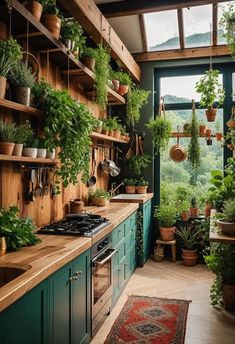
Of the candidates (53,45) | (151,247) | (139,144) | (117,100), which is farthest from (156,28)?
(151,247)

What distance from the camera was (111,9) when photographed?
169 inches

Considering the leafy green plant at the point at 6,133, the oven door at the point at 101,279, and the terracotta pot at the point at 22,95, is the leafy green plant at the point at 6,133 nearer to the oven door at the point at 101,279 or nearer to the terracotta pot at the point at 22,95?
the terracotta pot at the point at 22,95

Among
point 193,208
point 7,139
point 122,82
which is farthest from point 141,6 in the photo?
point 193,208

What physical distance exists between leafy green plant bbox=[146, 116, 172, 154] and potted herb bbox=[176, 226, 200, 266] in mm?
1343

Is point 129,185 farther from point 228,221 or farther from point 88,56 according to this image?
point 228,221

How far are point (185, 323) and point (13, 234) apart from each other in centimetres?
192

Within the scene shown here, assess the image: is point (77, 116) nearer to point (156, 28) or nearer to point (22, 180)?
point (22, 180)

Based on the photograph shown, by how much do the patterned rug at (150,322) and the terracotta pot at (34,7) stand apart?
263 cm

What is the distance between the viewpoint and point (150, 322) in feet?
10.4

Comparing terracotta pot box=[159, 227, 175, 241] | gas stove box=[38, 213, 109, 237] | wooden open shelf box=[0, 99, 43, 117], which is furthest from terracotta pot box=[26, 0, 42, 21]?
terracotta pot box=[159, 227, 175, 241]

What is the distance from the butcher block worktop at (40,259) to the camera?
4.95ft

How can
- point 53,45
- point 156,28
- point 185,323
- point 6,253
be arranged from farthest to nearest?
point 156,28 → point 185,323 → point 53,45 → point 6,253

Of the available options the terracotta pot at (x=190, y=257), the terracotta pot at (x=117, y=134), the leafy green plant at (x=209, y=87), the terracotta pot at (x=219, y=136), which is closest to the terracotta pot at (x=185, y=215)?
the terracotta pot at (x=190, y=257)

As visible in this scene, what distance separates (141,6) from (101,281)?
328 centimetres
